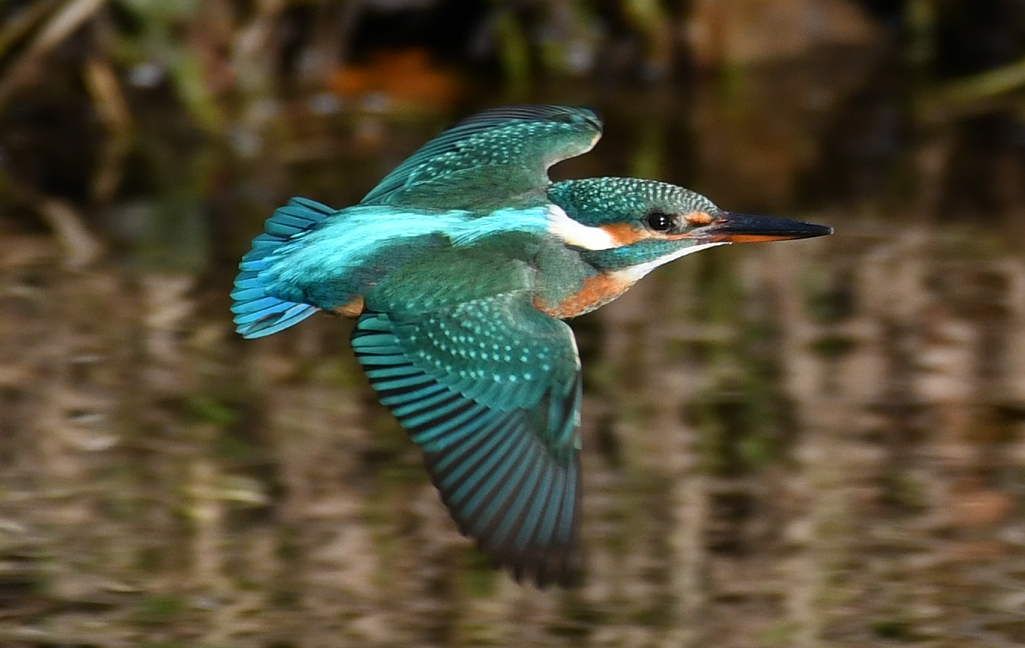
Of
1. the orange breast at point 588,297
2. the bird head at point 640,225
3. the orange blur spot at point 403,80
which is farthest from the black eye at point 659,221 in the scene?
the orange blur spot at point 403,80

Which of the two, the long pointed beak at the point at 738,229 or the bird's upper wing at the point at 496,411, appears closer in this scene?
the bird's upper wing at the point at 496,411

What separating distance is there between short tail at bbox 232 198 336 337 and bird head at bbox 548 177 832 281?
54cm

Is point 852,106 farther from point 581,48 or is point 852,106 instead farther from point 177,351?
point 177,351

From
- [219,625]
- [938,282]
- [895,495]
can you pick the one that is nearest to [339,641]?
[219,625]

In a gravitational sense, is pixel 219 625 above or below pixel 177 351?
below

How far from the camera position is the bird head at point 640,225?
356cm

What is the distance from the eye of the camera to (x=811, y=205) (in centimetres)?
650

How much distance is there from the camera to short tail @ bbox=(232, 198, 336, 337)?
3510 millimetres

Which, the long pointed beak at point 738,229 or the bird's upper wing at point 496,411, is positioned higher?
the long pointed beak at point 738,229

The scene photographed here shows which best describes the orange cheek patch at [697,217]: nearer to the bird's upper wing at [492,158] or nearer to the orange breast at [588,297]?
the orange breast at [588,297]

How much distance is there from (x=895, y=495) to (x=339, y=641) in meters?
1.55

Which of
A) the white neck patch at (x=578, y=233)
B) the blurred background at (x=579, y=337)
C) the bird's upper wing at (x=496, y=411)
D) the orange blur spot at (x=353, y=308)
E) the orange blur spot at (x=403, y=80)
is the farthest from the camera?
the orange blur spot at (x=403, y=80)

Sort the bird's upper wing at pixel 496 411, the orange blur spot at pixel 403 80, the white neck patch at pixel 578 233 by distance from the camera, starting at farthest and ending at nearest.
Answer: the orange blur spot at pixel 403 80 → the white neck patch at pixel 578 233 → the bird's upper wing at pixel 496 411

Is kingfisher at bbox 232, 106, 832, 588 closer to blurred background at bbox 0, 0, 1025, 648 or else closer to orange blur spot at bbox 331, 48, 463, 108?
blurred background at bbox 0, 0, 1025, 648
